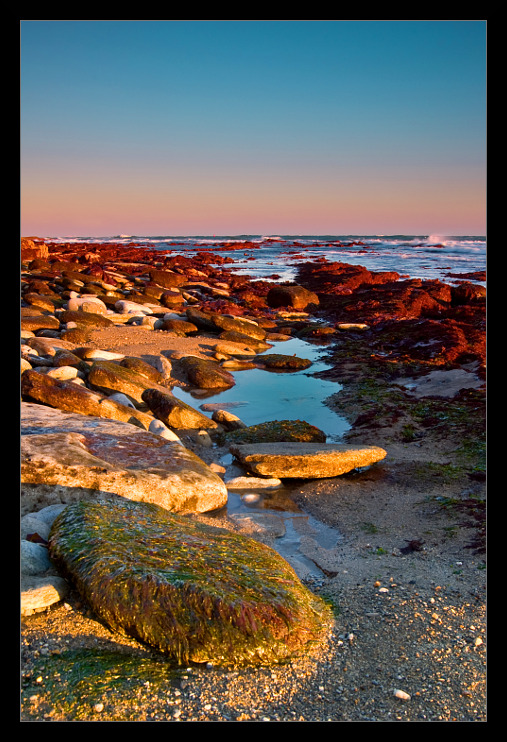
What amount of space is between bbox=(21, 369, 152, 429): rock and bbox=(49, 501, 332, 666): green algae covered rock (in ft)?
10.7

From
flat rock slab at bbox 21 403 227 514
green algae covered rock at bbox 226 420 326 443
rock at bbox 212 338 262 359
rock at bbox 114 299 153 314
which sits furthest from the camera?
rock at bbox 114 299 153 314

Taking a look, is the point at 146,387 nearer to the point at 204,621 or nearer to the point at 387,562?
the point at 387,562

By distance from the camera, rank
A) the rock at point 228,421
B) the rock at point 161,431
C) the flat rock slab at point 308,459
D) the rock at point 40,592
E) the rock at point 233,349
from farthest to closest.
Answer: the rock at point 233,349 → the rock at point 228,421 → the rock at point 161,431 → the flat rock slab at point 308,459 → the rock at point 40,592

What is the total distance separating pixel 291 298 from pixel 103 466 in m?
17.8

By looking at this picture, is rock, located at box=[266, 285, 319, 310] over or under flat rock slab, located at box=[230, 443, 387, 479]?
over

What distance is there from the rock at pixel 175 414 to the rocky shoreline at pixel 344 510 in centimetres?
4

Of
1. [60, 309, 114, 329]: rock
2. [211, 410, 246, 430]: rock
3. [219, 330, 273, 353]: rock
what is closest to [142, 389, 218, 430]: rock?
[211, 410, 246, 430]: rock

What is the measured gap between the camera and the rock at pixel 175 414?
7945mm

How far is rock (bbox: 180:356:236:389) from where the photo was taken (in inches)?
421

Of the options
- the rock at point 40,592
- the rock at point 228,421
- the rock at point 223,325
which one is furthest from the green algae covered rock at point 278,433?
the rock at point 223,325

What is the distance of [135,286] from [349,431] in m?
16.6

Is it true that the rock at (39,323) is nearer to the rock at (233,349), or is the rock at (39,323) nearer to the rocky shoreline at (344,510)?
the rocky shoreline at (344,510)

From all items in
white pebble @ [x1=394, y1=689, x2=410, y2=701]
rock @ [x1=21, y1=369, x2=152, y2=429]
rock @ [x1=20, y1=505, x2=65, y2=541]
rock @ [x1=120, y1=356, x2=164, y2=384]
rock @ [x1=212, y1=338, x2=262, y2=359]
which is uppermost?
rock @ [x1=212, y1=338, x2=262, y2=359]

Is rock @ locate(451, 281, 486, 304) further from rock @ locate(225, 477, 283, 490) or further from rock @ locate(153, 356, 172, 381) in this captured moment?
rock @ locate(225, 477, 283, 490)
